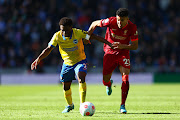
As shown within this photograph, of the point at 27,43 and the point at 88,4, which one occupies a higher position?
the point at 88,4

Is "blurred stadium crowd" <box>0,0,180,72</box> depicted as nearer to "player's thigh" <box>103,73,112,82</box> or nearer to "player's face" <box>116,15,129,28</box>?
"player's thigh" <box>103,73,112,82</box>

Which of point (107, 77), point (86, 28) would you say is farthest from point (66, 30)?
point (86, 28)

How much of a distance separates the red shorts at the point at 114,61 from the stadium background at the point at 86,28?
12.1 m

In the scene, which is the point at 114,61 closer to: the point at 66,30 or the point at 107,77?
the point at 107,77

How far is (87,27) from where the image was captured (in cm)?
2281

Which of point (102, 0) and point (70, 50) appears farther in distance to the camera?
point (102, 0)

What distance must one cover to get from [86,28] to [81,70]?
581 inches

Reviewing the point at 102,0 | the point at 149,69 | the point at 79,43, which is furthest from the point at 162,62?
the point at 79,43

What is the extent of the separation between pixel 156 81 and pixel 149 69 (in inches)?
34.9

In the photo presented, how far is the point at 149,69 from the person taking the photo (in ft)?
74.5

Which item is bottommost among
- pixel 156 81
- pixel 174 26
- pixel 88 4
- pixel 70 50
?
pixel 156 81

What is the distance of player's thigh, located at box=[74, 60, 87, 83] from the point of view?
317 inches

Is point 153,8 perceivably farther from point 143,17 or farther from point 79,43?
point 79,43

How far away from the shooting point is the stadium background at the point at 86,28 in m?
22.4
